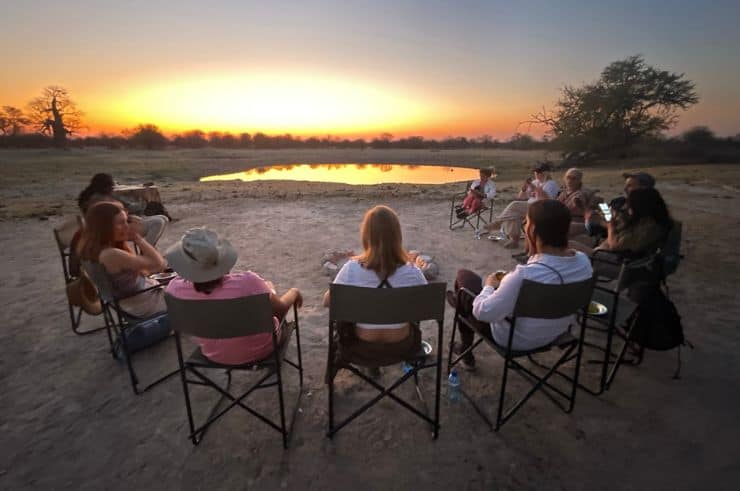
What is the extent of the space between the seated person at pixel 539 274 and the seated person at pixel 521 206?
3.99 meters

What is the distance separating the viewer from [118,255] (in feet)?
9.15

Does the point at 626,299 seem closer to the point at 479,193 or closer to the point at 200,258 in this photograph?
the point at 200,258

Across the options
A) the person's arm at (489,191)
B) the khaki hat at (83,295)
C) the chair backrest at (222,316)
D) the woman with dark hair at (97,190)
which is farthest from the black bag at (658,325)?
the woman with dark hair at (97,190)

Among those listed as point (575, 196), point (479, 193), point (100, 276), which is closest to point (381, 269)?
point (100, 276)

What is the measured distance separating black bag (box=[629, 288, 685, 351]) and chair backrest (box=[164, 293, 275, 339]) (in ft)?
9.06

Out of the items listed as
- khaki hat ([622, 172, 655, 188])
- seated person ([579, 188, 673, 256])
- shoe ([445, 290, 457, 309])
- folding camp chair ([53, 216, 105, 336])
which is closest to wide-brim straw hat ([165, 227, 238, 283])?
shoe ([445, 290, 457, 309])

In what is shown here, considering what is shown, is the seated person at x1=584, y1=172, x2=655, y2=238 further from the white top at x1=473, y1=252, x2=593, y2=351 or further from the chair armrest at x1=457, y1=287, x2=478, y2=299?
the chair armrest at x1=457, y1=287, x2=478, y2=299

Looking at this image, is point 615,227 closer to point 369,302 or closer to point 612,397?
point 612,397

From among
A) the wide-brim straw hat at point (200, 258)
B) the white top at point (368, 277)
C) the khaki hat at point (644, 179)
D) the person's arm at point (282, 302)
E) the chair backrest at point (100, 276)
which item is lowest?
the person's arm at point (282, 302)

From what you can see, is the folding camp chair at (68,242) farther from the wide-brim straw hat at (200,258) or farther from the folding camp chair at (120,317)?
the wide-brim straw hat at (200,258)

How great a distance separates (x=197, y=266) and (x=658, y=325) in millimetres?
3291

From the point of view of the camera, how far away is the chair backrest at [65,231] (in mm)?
3588

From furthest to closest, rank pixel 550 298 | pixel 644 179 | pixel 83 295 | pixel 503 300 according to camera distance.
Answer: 1. pixel 644 179
2. pixel 83 295
3. pixel 503 300
4. pixel 550 298

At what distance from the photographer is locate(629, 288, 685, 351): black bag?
271 cm
